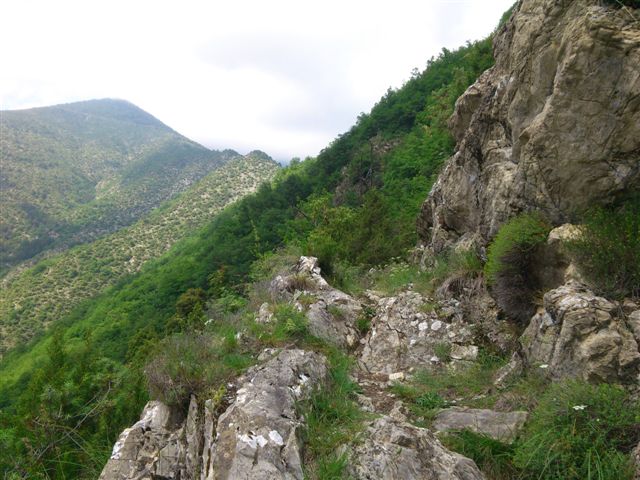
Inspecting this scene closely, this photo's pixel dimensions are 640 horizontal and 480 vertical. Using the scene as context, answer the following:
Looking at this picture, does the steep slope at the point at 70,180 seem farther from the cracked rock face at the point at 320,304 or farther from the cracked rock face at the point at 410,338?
the cracked rock face at the point at 410,338

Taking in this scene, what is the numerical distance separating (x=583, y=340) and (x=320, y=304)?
3.80 metres

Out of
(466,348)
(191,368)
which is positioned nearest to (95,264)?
(191,368)

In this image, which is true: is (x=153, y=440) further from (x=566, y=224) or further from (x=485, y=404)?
(x=566, y=224)

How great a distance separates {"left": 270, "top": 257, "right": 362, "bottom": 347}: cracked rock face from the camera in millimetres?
6122

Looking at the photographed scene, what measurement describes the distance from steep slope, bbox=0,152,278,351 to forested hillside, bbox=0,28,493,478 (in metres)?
7.24

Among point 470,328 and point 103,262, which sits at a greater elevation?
point 470,328

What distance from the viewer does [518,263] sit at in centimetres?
548

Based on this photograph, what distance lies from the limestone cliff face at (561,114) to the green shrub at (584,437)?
9.36 ft

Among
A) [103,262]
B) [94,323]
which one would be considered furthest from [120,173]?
[94,323]

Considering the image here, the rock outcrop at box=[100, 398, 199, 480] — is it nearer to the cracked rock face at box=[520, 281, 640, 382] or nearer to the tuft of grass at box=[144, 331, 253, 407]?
the tuft of grass at box=[144, 331, 253, 407]

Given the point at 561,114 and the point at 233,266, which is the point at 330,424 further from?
the point at 233,266

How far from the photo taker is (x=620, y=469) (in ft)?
8.86

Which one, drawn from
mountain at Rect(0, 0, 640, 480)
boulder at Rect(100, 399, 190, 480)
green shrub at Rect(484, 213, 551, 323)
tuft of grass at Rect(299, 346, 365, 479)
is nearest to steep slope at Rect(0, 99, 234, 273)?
mountain at Rect(0, 0, 640, 480)

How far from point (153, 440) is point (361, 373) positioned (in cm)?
270
